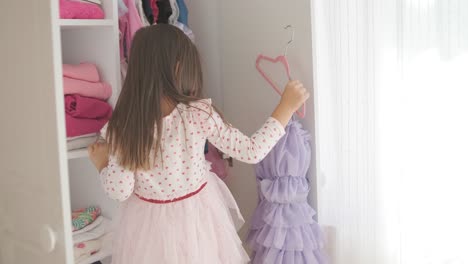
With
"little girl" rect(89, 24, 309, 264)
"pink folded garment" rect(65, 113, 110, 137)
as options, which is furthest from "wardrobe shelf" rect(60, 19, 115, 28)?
"pink folded garment" rect(65, 113, 110, 137)

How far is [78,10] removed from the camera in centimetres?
156

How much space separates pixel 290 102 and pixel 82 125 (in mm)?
627

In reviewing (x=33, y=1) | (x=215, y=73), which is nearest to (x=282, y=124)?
(x=215, y=73)

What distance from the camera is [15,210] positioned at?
167cm

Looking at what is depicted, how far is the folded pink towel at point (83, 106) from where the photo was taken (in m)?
1.59

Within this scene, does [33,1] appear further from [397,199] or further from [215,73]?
[397,199]

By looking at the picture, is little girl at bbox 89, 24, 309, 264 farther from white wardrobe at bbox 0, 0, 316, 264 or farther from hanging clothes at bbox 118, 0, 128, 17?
hanging clothes at bbox 118, 0, 128, 17

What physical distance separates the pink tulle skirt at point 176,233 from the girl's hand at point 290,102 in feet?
1.01

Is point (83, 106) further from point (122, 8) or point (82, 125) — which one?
point (122, 8)

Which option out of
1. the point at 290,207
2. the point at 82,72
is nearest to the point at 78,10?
the point at 82,72

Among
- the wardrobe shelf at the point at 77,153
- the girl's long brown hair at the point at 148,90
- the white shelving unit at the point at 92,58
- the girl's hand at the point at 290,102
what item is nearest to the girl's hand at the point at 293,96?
the girl's hand at the point at 290,102

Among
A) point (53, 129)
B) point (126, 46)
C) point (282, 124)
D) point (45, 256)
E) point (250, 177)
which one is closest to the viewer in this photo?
point (53, 129)

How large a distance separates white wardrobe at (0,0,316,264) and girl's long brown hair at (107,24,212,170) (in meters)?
0.14

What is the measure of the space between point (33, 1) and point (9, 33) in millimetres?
190
